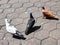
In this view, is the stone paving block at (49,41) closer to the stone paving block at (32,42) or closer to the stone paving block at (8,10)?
the stone paving block at (32,42)

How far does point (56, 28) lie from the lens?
5094 mm

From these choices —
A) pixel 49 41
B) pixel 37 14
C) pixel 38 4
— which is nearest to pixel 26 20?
pixel 37 14

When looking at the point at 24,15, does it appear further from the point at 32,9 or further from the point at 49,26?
the point at 49,26

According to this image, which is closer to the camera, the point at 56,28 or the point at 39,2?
the point at 56,28

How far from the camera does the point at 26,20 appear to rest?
5633mm

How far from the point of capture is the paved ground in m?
4.80

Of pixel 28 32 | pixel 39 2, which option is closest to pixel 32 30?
pixel 28 32

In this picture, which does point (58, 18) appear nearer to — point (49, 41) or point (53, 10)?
point (53, 10)

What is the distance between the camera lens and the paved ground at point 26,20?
15.8 feet

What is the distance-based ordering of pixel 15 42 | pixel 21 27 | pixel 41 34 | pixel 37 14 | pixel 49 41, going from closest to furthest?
pixel 49 41 → pixel 15 42 → pixel 41 34 → pixel 21 27 → pixel 37 14

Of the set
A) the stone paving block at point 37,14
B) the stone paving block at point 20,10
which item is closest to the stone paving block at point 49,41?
the stone paving block at point 37,14

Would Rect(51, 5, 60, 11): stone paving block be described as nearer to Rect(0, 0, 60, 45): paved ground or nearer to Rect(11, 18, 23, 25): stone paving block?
Rect(0, 0, 60, 45): paved ground

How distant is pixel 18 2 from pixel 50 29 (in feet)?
7.47

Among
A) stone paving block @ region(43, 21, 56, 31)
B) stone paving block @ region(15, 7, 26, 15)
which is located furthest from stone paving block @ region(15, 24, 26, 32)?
stone paving block @ region(15, 7, 26, 15)
